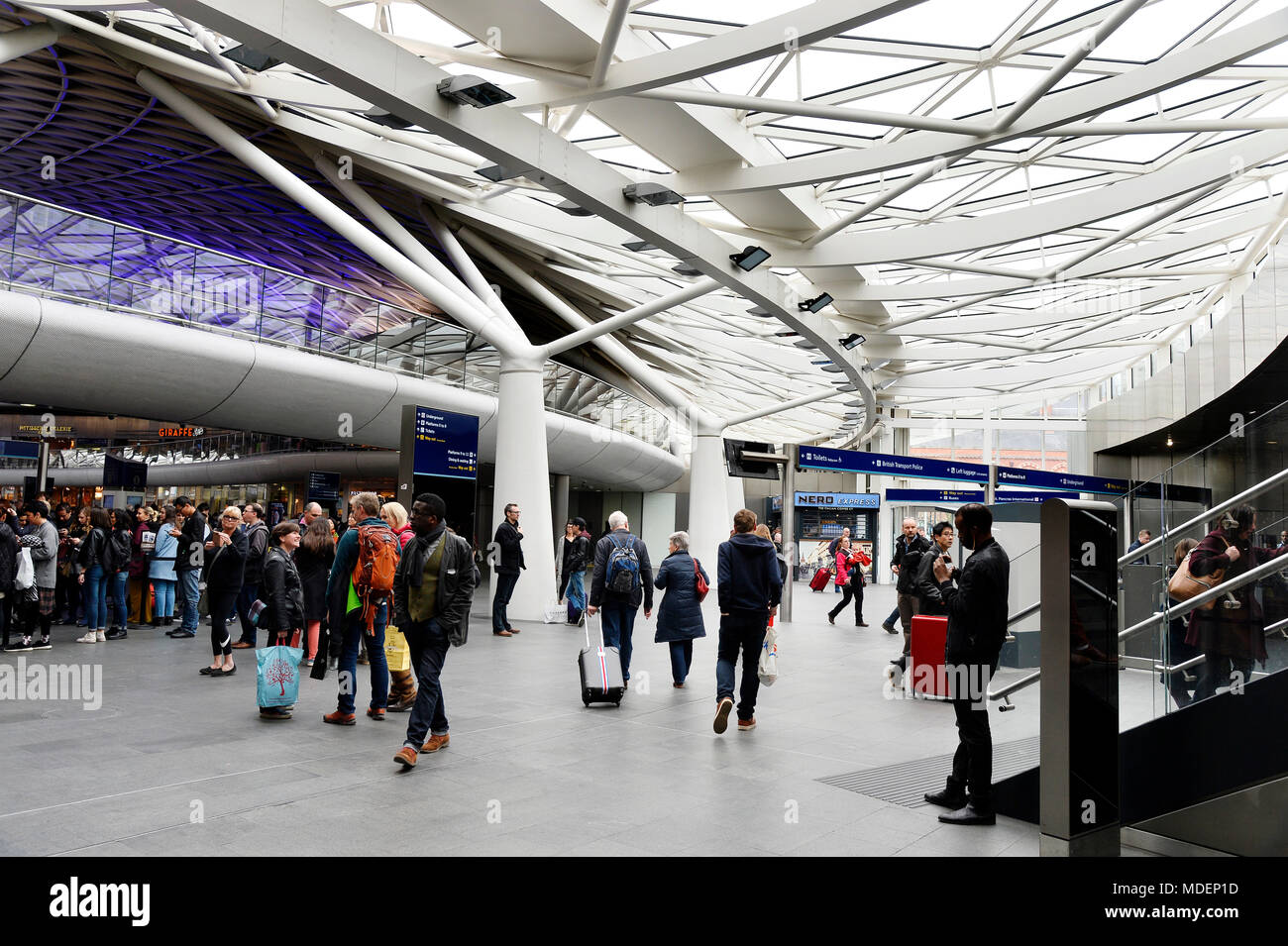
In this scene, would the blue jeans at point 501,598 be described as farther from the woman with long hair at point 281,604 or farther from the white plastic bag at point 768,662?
the woman with long hair at point 281,604

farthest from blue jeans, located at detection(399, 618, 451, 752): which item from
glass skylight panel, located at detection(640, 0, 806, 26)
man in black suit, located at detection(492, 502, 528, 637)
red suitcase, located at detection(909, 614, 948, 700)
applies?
man in black suit, located at detection(492, 502, 528, 637)

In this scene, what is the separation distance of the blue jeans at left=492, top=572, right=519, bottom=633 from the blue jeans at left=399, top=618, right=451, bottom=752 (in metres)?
8.84

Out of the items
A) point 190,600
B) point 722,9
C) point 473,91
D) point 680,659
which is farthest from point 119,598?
point 722,9

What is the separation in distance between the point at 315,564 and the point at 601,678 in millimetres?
3523

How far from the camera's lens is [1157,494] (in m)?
8.75

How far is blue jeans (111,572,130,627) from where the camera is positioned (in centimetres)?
1352

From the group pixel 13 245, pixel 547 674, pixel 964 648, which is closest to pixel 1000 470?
pixel 547 674

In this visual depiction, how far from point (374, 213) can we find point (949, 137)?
13308 mm

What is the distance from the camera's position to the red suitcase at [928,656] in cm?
1046

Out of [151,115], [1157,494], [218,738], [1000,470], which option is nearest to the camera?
[218,738]

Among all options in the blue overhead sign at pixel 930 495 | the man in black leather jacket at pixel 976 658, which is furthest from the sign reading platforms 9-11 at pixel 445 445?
the blue overhead sign at pixel 930 495

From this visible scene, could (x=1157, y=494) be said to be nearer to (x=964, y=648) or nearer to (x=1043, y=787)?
(x=964, y=648)

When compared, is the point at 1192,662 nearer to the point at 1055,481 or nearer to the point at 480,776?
the point at 480,776

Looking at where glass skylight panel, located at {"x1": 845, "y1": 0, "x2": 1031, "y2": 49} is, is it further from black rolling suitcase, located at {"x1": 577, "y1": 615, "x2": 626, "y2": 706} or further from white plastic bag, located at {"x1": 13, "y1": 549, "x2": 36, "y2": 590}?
white plastic bag, located at {"x1": 13, "y1": 549, "x2": 36, "y2": 590}
